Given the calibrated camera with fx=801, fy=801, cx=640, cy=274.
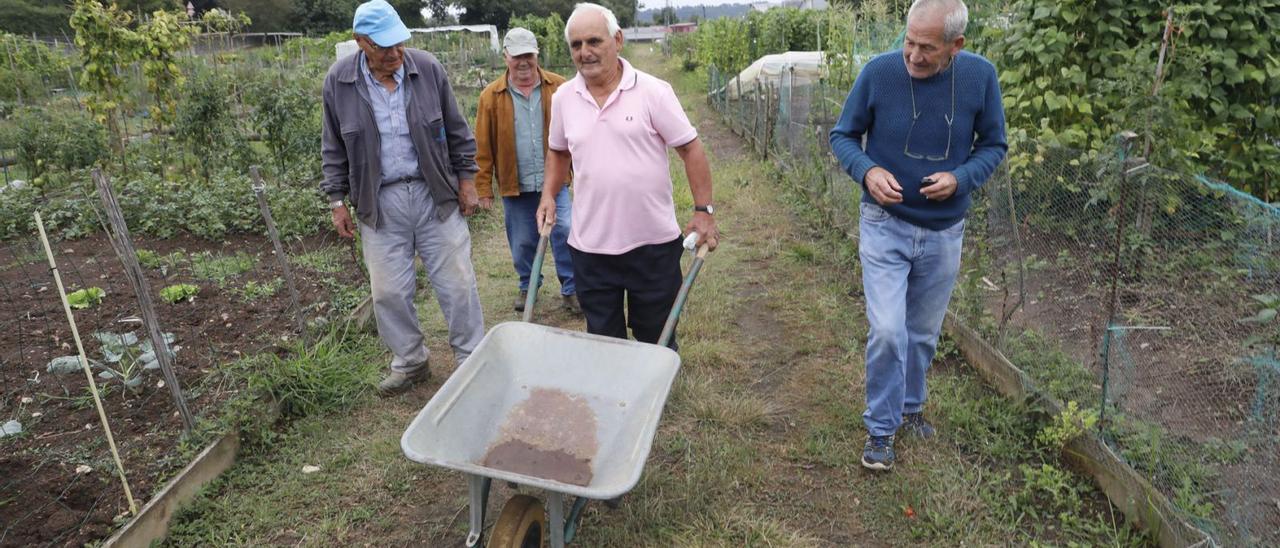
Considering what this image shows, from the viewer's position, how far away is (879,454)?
299 centimetres

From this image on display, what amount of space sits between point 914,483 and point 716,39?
75.0ft

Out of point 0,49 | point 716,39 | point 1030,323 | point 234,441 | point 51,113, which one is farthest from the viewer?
point 716,39

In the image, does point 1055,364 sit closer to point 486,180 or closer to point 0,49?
point 486,180

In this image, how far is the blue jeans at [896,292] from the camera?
281 centimetres

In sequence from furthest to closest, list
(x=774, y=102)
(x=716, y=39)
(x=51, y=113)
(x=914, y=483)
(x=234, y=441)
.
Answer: (x=716, y=39) → (x=774, y=102) → (x=51, y=113) → (x=234, y=441) → (x=914, y=483)

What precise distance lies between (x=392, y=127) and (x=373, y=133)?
88mm

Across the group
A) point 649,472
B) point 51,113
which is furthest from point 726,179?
point 51,113

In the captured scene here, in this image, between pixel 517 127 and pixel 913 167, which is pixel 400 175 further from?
pixel 913 167

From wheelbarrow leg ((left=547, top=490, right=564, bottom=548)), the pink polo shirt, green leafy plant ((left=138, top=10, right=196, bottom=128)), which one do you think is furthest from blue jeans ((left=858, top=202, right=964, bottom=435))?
Answer: green leafy plant ((left=138, top=10, right=196, bottom=128))

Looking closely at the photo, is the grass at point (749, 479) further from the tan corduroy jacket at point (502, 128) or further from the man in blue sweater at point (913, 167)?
the tan corduroy jacket at point (502, 128)

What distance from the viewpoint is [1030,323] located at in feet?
11.8

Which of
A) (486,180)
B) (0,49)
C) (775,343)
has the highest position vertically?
(0,49)

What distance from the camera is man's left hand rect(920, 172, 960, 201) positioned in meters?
2.59

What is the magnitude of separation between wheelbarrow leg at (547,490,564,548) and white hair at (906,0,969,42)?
1788 millimetres
